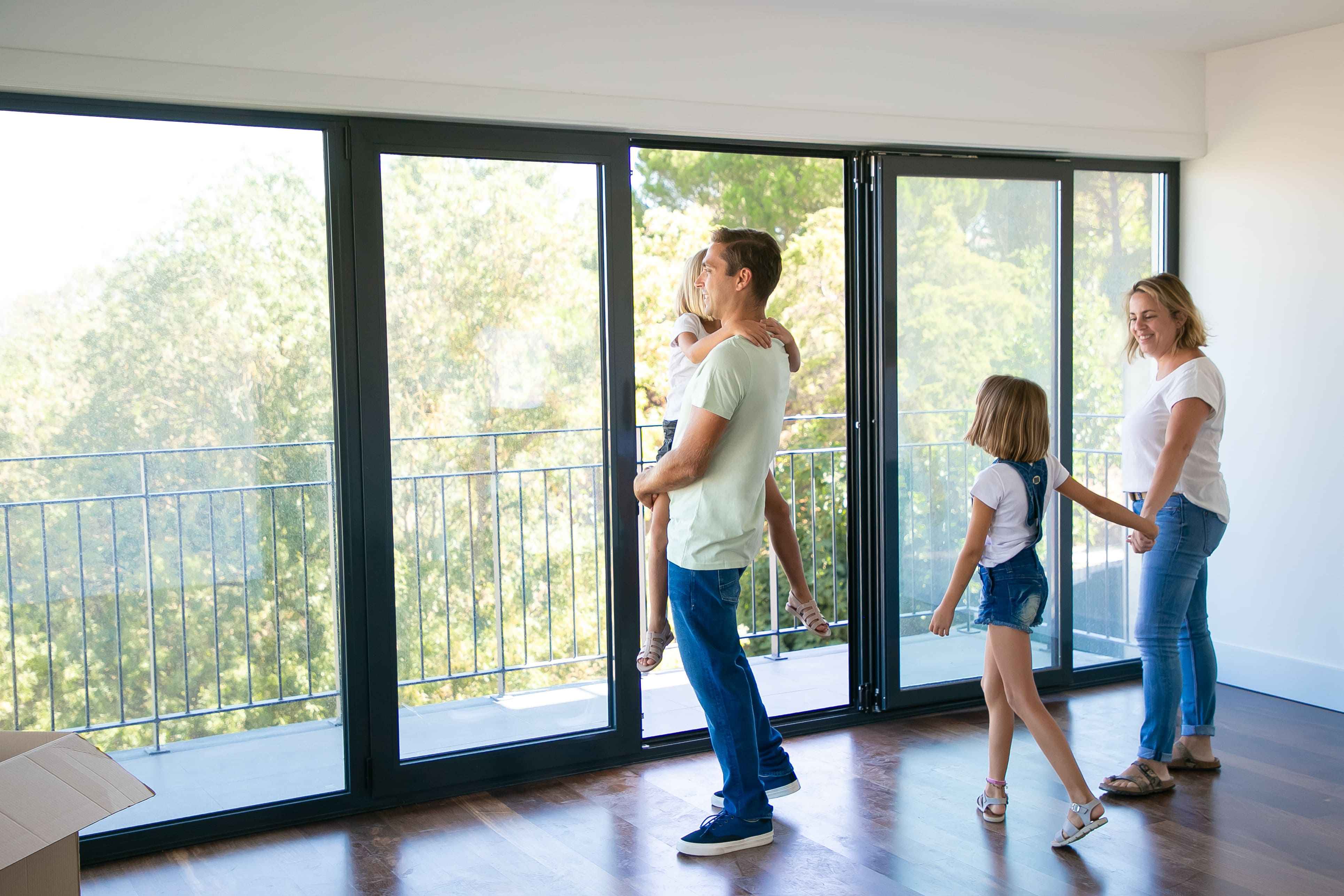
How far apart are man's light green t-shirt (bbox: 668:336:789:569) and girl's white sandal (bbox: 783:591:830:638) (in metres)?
0.66

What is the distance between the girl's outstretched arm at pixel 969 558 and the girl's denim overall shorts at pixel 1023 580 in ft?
0.23

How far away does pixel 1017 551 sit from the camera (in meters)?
2.86

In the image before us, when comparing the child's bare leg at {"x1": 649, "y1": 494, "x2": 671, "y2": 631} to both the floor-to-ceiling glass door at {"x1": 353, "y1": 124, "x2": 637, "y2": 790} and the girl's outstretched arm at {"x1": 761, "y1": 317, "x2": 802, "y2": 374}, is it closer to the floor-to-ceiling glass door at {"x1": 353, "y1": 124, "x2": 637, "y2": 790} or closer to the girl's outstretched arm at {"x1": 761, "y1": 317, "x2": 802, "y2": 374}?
the floor-to-ceiling glass door at {"x1": 353, "y1": 124, "x2": 637, "y2": 790}

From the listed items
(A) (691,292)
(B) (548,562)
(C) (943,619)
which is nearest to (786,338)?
(A) (691,292)

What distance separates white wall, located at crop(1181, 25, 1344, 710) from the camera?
4.12 m

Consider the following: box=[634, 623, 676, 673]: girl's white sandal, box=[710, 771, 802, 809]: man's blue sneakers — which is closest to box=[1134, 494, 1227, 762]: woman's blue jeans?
box=[710, 771, 802, 809]: man's blue sneakers

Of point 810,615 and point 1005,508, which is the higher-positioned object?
point 1005,508

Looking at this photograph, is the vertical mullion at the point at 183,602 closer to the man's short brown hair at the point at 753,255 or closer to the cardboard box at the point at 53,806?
the cardboard box at the point at 53,806

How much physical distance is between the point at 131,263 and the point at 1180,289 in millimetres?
3110

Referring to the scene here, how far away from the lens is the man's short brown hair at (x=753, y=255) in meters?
2.80

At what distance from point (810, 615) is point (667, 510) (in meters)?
0.62

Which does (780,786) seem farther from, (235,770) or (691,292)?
(235,770)

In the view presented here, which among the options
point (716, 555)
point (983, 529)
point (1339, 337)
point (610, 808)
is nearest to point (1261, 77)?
point (1339, 337)

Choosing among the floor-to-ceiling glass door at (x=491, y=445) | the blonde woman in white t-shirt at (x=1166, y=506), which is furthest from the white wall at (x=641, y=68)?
the blonde woman in white t-shirt at (x=1166, y=506)
